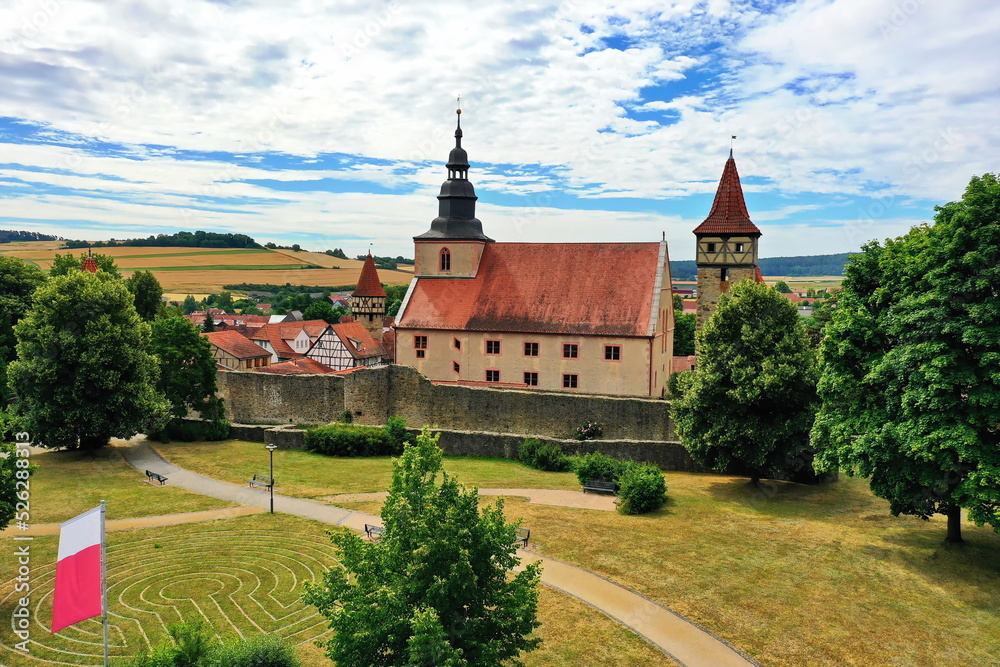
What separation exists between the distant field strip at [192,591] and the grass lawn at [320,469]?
18.6 feet

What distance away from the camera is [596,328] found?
38.0 m

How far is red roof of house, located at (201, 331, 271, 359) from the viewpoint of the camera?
7096 centimetres

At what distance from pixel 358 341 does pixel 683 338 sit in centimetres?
3611

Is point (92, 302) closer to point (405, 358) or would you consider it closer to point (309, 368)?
point (405, 358)

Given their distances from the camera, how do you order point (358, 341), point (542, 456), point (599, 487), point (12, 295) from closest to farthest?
point (599, 487) → point (542, 456) → point (12, 295) → point (358, 341)

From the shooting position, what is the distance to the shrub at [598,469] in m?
27.4

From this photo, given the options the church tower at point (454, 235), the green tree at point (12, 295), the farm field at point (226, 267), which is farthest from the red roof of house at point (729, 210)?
the farm field at point (226, 267)

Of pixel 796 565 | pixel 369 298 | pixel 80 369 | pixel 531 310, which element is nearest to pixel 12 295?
pixel 80 369

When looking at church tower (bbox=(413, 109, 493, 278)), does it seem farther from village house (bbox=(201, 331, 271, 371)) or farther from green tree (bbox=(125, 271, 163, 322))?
village house (bbox=(201, 331, 271, 371))

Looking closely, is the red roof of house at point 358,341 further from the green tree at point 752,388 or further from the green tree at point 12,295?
the green tree at point 752,388

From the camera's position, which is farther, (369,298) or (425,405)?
(369,298)

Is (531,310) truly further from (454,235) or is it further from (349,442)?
(349,442)

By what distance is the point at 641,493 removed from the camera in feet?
77.3

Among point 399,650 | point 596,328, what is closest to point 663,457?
point 596,328
